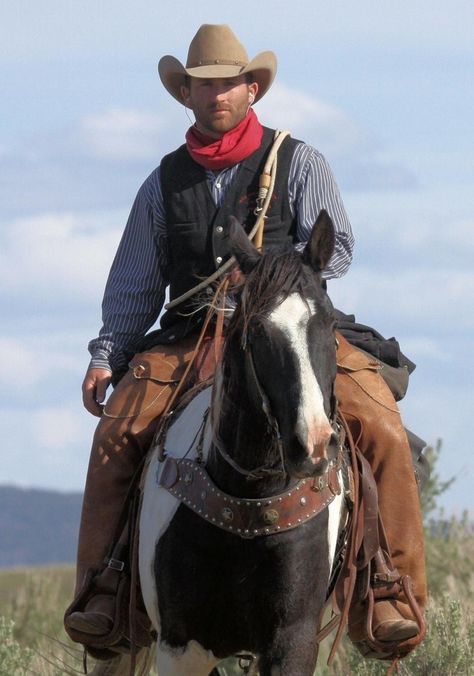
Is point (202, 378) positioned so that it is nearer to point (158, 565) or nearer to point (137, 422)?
point (137, 422)

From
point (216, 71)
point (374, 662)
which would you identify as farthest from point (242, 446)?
point (374, 662)

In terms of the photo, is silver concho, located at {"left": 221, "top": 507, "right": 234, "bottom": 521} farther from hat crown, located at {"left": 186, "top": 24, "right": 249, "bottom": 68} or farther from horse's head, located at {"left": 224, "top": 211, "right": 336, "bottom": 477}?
hat crown, located at {"left": 186, "top": 24, "right": 249, "bottom": 68}

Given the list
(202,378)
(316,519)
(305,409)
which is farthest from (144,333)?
(305,409)

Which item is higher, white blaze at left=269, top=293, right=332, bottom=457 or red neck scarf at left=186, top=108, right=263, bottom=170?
red neck scarf at left=186, top=108, right=263, bottom=170

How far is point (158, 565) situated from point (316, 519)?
0.76 metres

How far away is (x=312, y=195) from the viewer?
29.5 feet

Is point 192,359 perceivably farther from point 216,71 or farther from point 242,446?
point 216,71

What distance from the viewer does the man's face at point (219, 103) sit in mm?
9141

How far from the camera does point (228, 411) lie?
296 inches

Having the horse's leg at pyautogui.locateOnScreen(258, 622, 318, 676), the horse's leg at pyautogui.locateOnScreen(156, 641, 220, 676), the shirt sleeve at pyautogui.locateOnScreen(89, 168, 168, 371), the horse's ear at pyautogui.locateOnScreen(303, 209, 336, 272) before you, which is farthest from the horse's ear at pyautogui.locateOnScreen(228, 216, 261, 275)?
the shirt sleeve at pyautogui.locateOnScreen(89, 168, 168, 371)

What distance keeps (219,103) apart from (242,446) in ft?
7.84

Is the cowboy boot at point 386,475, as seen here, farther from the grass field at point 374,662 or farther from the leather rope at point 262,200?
the grass field at point 374,662

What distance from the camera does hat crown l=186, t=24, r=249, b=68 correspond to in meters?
9.30

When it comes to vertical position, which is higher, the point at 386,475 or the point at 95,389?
the point at 95,389
